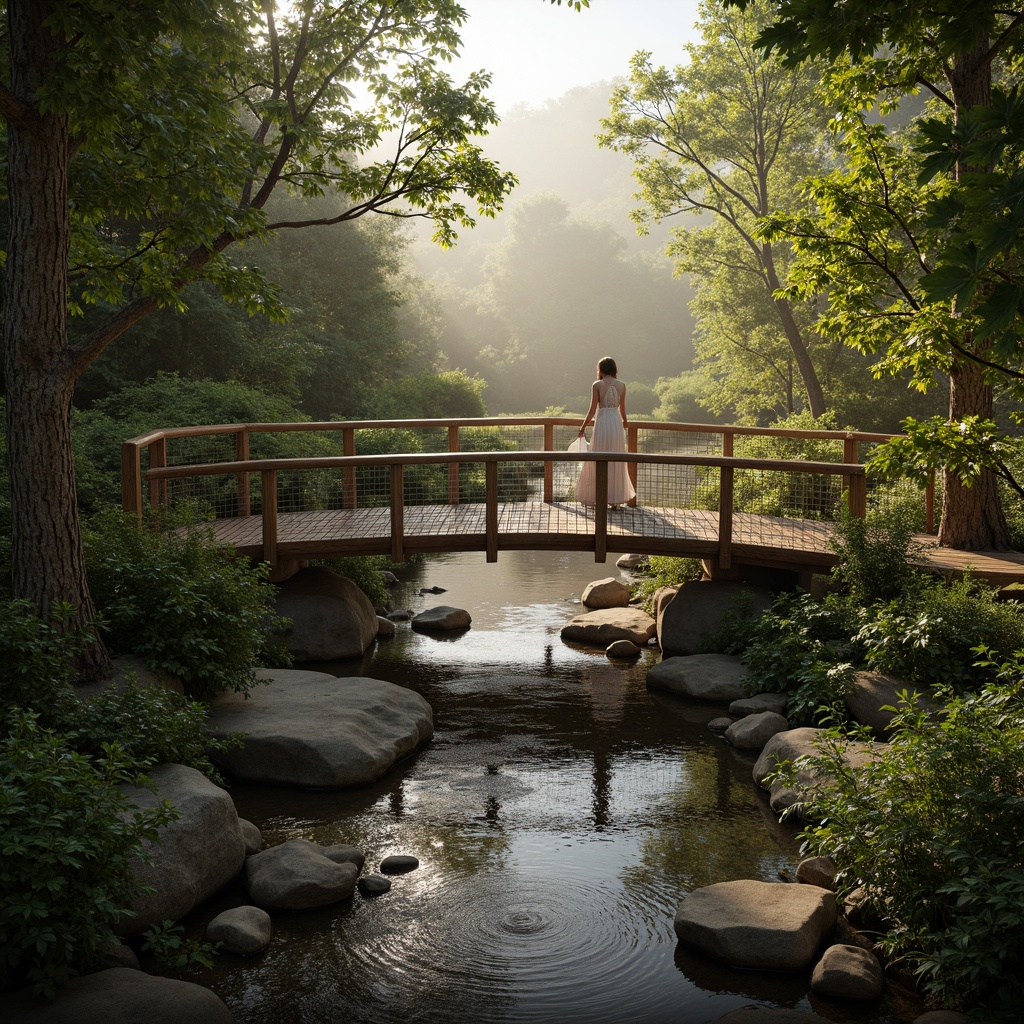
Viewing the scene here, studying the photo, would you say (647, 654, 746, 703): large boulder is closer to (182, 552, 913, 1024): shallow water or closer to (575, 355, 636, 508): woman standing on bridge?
(182, 552, 913, 1024): shallow water

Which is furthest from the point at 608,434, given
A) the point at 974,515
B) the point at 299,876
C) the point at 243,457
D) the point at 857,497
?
the point at 299,876

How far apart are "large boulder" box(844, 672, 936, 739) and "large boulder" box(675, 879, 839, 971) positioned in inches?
115

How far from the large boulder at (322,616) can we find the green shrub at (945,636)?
5.79 metres

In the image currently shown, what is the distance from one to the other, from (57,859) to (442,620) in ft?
28.2

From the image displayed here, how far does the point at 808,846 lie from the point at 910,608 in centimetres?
318

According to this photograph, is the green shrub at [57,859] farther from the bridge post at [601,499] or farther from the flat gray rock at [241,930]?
the bridge post at [601,499]

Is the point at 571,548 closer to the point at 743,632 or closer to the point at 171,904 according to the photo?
the point at 743,632

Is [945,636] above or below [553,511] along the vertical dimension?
below

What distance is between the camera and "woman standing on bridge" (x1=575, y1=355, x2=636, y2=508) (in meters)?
13.0

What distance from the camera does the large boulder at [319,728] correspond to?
27.1 ft

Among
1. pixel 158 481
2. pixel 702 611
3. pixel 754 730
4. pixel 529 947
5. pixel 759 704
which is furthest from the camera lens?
pixel 702 611

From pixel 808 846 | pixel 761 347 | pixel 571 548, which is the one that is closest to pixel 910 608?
pixel 808 846

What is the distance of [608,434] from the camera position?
1314cm

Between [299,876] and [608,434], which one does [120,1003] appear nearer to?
[299,876]
